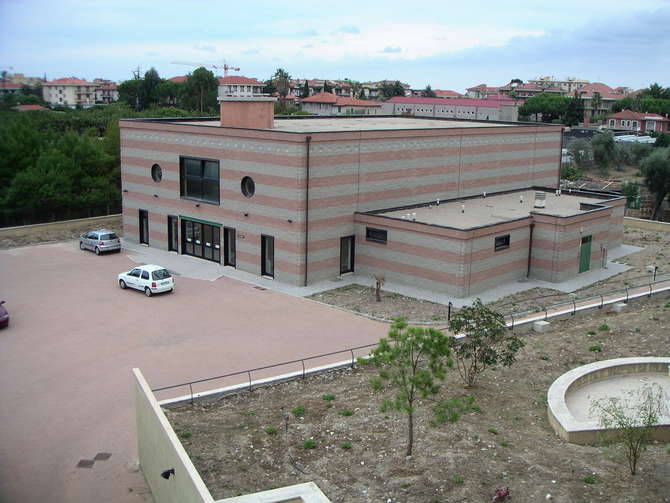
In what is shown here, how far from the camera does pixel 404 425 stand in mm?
18344

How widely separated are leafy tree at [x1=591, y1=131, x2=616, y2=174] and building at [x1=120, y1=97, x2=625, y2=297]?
49.2 meters

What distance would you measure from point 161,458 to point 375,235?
2068cm

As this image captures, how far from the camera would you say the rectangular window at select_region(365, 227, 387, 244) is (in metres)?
33.9

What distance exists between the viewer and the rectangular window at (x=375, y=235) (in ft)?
111

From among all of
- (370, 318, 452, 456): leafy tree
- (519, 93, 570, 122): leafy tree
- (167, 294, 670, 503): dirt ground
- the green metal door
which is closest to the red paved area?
(167, 294, 670, 503): dirt ground

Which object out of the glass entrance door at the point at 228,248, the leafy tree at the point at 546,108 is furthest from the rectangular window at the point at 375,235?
the leafy tree at the point at 546,108

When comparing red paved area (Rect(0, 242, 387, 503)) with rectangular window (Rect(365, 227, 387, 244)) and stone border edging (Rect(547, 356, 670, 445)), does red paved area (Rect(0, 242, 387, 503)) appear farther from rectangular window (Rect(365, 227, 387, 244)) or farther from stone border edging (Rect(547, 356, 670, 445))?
stone border edging (Rect(547, 356, 670, 445))

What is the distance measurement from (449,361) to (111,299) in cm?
1902

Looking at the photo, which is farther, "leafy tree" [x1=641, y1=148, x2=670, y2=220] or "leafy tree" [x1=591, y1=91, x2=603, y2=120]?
"leafy tree" [x1=591, y1=91, x2=603, y2=120]

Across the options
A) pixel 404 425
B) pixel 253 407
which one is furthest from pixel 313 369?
pixel 404 425

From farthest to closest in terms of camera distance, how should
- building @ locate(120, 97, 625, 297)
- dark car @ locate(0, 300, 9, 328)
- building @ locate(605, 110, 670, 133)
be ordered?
building @ locate(605, 110, 670, 133) < building @ locate(120, 97, 625, 297) < dark car @ locate(0, 300, 9, 328)

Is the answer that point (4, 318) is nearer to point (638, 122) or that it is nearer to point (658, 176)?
point (658, 176)

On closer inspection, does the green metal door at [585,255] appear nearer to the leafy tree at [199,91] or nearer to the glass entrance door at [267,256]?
the glass entrance door at [267,256]

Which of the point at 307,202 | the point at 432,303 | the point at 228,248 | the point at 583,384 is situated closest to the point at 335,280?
the point at 307,202
